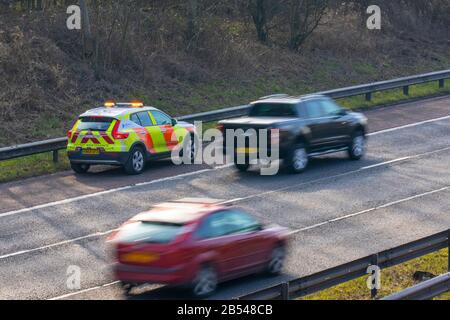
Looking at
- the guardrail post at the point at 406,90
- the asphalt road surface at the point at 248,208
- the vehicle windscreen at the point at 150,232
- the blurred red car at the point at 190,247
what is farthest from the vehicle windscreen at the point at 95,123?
the guardrail post at the point at 406,90

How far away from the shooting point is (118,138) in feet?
77.2

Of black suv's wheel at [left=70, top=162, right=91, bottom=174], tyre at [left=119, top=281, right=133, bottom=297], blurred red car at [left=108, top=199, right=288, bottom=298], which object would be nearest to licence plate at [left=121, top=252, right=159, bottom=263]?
blurred red car at [left=108, top=199, right=288, bottom=298]

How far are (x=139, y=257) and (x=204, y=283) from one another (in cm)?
103

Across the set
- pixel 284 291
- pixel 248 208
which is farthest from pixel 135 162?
pixel 284 291

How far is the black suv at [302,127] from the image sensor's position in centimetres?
2322

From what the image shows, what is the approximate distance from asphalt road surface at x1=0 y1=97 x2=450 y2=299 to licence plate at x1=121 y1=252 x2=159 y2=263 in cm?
65

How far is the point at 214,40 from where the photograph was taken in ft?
118

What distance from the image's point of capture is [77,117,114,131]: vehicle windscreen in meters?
23.6

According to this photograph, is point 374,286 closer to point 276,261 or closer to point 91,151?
point 276,261

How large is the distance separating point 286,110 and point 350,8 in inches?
853

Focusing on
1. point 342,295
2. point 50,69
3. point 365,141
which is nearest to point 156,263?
point 342,295

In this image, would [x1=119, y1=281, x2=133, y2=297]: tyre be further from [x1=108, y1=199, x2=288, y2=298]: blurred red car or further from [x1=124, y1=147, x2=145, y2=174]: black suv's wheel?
[x1=124, y1=147, x2=145, y2=174]: black suv's wheel

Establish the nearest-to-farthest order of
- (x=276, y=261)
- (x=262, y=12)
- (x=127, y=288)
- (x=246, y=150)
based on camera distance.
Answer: (x=127, y=288)
(x=276, y=261)
(x=246, y=150)
(x=262, y=12)

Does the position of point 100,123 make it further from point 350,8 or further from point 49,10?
point 350,8
